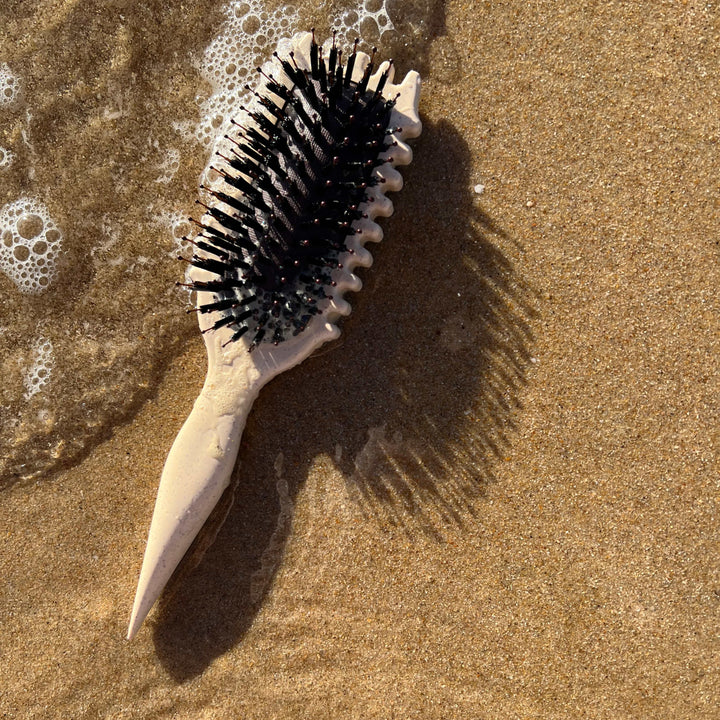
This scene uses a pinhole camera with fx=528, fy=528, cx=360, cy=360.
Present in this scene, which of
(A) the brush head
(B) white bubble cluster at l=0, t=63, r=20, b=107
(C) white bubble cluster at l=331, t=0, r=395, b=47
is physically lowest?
(A) the brush head

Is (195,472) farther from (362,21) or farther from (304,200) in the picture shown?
(362,21)

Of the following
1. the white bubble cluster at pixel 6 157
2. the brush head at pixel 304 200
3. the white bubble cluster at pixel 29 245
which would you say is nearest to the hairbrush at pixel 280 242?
the brush head at pixel 304 200

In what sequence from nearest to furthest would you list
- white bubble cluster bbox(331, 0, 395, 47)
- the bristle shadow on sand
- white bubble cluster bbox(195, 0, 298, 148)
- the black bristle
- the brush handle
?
1. the black bristle
2. the brush handle
3. the bristle shadow on sand
4. white bubble cluster bbox(331, 0, 395, 47)
5. white bubble cluster bbox(195, 0, 298, 148)

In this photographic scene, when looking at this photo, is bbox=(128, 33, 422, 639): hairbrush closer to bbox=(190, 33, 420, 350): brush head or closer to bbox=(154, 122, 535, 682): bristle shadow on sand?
bbox=(190, 33, 420, 350): brush head

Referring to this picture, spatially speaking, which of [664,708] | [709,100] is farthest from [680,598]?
[709,100]

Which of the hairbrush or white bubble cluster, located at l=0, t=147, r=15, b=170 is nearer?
the hairbrush

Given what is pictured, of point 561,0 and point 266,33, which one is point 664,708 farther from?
point 266,33

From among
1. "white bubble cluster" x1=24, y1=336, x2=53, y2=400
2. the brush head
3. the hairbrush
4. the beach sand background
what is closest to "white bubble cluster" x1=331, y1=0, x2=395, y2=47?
the beach sand background
